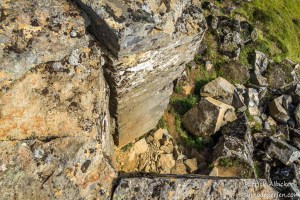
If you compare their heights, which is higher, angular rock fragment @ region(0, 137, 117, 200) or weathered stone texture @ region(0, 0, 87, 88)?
weathered stone texture @ region(0, 0, 87, 88)

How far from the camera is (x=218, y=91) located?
12.6m

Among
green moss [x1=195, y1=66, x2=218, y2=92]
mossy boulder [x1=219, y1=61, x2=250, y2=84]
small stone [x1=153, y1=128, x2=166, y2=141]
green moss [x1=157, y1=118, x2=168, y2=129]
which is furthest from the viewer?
mossy boulder [x1=219, y1=61, x2=250, y2=84]

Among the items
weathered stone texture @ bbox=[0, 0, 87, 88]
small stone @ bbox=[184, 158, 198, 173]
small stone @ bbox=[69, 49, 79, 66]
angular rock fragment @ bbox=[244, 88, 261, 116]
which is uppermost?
weathered stone texture @ bbox=[0, 0, 87, 88]

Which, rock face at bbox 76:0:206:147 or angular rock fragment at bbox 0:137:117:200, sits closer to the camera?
angular rock fragment at bbox 0:137:117:200

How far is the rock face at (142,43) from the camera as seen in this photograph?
506 centimetres

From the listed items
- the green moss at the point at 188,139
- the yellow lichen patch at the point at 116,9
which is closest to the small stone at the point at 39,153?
the yellow lichen patch at the point at 116,9

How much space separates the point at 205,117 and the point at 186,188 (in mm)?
6359

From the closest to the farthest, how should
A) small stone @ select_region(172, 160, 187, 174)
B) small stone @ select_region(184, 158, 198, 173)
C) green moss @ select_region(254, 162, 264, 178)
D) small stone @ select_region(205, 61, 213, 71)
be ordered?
small stone @ select_region(172, 160, 187, 174) < small stone @ select_region(184, 158, 198, 173) < green moss @ select_region(254, 162, 264, 178) < small stone @ select_region(205, 61, 213, 71)

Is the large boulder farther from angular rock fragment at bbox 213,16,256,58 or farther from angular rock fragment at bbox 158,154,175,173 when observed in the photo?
angular rock fragment at bbox 213,16,256,58

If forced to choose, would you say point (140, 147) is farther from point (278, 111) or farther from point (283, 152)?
point (278, 111)

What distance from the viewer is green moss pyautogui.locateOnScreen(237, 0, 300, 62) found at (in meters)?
17.3

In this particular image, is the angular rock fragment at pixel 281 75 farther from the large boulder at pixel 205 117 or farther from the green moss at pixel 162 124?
the green moss at pixel 162 124

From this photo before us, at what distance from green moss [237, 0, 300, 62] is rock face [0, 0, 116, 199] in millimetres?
12867

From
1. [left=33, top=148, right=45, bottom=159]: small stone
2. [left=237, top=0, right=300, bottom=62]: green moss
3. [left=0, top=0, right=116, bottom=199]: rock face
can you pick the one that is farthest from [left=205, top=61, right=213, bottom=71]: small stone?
[left=33, top=148, right=45, bottom=159]: small stone
